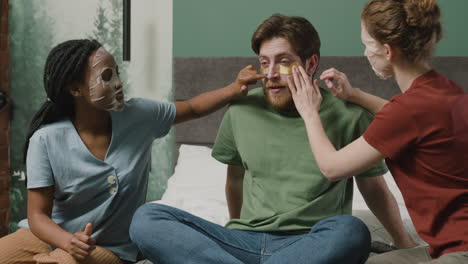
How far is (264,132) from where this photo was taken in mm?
1665

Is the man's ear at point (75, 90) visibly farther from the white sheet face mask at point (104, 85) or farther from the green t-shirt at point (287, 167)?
the green t-shirt at point (287, 167)

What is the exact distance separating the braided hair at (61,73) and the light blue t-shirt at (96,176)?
0.04 metres

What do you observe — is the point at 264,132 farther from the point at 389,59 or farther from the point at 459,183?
the point at 459,183

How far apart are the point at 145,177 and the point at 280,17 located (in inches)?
26.6

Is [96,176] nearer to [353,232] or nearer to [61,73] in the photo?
[61,73]

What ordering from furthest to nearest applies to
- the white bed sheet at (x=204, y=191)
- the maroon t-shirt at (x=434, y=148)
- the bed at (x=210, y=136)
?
the bed at (x=210, y=136), the white bed sheet at (x=204, y=191), the maroon t-shirt at (x=434, y=148)

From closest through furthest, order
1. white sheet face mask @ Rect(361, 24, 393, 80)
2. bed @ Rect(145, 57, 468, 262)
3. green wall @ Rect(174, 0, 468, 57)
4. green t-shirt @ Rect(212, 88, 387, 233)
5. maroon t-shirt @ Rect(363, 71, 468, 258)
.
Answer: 1. maroon t-shirt @ Rect(363, 71, 468, 258)
2. white sheet face mask @ Rect(361, 24, 393, 80)
3. green t-shirt @ Rect(212, 88, 387, 233)
4. bed @ Rect(145, 57, 468, 262)
5. green wall @ Rect(174, 0, 468, 57)

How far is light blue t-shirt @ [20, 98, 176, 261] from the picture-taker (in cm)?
158

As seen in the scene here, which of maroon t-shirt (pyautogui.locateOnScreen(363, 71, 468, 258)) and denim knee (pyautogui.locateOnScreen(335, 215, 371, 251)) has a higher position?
maroon t-shirt (pyautogui.locateOnScreen(363, 71, 468, 258))

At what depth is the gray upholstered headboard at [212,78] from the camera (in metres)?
2.47

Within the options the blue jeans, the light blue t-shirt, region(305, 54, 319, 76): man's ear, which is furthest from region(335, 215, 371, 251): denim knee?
the light blue t-shirt

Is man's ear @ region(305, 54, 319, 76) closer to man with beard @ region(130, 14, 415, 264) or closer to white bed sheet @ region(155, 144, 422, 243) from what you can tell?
man with beard @ region(130, 14, 415, 264)

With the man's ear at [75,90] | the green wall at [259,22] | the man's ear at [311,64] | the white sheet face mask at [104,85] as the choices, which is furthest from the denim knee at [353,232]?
the green wall at [259,22]

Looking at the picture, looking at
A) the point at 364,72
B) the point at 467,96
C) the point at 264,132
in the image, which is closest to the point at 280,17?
the point at 264,132
